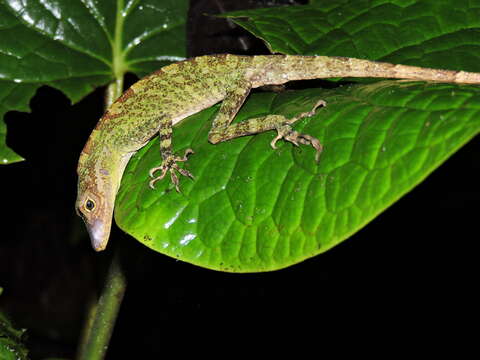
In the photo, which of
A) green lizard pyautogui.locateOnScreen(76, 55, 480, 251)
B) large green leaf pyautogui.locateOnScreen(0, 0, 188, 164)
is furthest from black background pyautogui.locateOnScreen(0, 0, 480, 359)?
large green leaf pyautogui.locateOnScreen(0, 0, 188, 164)

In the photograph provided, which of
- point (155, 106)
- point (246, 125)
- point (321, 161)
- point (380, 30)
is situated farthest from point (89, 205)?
point (380, 30)

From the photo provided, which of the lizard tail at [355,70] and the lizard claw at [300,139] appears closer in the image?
the lizard claw at [300,139]

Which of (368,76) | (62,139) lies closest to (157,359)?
(62,139)

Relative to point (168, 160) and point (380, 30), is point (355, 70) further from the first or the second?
point (168, 160)

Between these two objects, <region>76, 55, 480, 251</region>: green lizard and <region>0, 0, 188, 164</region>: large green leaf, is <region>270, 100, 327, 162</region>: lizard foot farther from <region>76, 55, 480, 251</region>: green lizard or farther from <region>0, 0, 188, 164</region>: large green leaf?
<region>0, 0, 188, 164</region>: large green leaf

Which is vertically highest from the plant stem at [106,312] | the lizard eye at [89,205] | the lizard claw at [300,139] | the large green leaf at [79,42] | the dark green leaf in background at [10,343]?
the large green leaf at [79,42]

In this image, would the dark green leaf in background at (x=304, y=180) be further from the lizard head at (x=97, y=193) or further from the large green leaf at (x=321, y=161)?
the lizard head at (x=97, y=193)

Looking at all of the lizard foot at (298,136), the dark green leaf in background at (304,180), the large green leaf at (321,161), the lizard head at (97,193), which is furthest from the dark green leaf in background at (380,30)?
the lizard head at (97,193)
